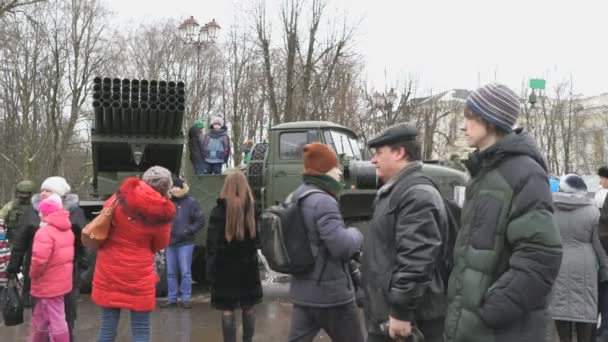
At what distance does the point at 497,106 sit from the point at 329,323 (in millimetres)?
1945

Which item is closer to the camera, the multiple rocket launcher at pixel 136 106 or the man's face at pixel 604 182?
the man's face at pixel 604 182

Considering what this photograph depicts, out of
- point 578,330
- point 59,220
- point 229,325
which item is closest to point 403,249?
point 229,325

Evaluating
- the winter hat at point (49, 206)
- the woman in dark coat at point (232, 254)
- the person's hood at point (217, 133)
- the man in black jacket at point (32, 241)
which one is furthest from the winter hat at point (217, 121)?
the winter hat at point (49, 206)

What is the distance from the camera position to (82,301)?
8.70m

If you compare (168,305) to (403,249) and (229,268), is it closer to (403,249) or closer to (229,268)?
(229,268)

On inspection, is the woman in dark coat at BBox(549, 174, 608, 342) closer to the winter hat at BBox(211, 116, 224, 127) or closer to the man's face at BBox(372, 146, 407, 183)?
the man's face at BBox(372, 146, 407, 183)

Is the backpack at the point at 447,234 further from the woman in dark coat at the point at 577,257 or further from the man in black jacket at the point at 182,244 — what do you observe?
the man in black jacket at the point at 182,244

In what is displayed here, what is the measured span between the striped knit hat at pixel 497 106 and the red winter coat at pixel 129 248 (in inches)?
104

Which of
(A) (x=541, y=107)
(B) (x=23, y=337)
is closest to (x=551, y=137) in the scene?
(A) (x=541, y=107)

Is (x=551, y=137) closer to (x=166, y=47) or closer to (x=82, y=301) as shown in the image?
(x=166, y=47)

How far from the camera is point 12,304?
551 cm

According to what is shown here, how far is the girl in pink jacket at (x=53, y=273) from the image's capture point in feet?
16.6

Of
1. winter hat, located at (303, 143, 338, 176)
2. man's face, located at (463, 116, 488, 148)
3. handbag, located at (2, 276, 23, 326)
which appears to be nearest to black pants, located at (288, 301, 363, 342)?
winter hat, located at (303, 143, 338, 176)

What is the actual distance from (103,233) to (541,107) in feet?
130
